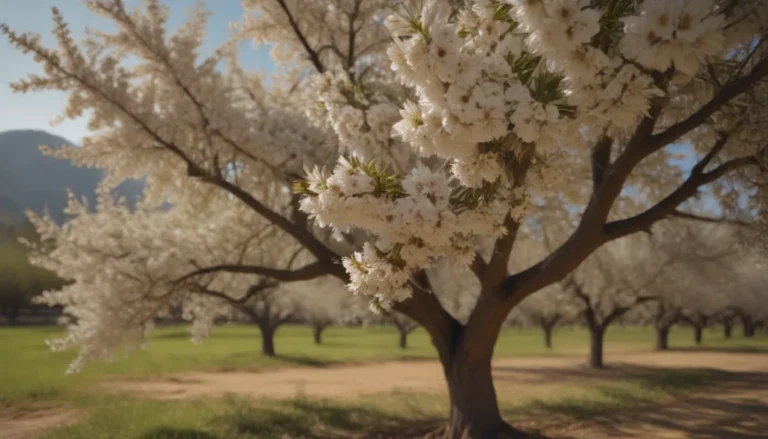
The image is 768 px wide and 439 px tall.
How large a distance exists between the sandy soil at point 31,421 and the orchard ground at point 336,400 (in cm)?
2

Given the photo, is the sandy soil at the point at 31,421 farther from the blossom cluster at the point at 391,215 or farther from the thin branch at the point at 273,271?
the blossom cluster at the point at 391,215

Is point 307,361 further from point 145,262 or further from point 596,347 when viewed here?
point 145,262

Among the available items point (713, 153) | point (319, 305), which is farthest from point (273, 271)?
point (319, 305)

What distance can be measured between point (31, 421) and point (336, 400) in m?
6.58

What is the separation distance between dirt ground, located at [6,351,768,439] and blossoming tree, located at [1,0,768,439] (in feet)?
9.97

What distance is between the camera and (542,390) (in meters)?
15.6

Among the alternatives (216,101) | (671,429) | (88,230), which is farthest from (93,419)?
(671,429)

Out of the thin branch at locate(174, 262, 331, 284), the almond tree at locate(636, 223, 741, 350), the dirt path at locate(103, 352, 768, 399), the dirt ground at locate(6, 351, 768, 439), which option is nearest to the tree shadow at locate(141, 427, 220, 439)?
the dirt ground at locate(6, 351, 768, 439)

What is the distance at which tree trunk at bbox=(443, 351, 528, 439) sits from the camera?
7.99 meters

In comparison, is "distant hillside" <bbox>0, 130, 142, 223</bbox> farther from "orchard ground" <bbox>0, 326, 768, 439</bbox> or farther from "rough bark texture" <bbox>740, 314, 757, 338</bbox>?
"rough bark texture" <bbox>740, 314, 757, 338</bbox>

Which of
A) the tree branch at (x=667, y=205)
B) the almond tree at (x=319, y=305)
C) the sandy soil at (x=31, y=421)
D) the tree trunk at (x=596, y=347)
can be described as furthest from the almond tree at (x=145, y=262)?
the tree trunk at (x=596, y=347)

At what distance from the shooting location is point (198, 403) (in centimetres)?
1270

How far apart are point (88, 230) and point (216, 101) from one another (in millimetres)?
3644

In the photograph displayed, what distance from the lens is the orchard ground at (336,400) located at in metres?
9.59
